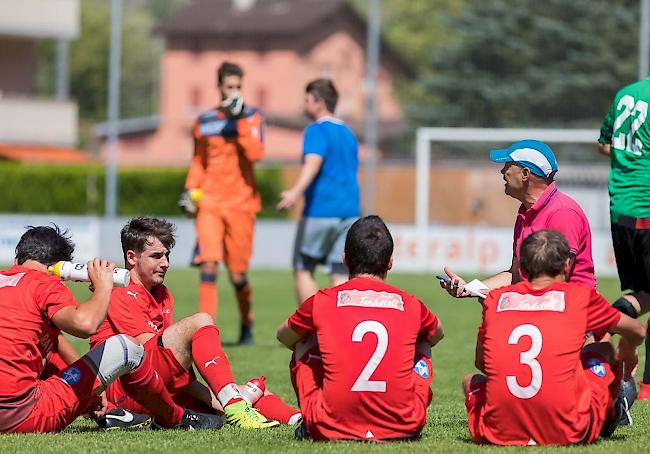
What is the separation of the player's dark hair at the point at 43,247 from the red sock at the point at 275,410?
137cm

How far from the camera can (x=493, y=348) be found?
5.73 metres

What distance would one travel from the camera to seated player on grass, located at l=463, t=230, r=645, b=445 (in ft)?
18.5

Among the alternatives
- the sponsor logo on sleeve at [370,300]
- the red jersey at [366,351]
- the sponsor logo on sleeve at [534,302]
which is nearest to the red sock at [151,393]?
the red jersey at [366,351]

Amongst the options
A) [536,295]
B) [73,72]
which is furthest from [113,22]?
[73,72]

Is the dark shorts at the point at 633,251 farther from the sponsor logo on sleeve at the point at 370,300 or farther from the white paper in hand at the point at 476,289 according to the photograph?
the sponsor logo on sleeve at the point at 370,300

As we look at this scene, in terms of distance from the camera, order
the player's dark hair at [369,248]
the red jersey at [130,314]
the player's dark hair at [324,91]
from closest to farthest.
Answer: the player's dark hair at [369,248] < the red jersey at [130,314] < the player's dark hair at [324,91]

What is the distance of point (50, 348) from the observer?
6285mm

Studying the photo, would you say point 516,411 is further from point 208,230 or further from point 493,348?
point 208,230

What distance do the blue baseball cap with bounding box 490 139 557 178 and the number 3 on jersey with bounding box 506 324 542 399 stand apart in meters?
1.27

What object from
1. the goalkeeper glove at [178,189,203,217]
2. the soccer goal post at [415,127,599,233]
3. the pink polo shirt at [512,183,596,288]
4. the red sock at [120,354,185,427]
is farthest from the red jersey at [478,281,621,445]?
the soccer goal post at [415,127,599,233]

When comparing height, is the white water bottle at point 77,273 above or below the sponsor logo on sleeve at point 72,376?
above

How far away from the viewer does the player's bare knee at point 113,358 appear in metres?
6.05

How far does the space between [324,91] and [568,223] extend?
485 centimetres

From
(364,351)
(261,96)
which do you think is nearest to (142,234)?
(364,351)
